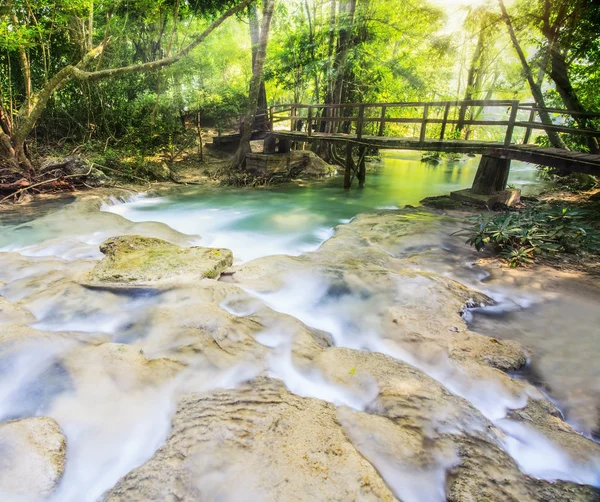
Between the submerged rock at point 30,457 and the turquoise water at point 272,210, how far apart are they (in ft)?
15.3

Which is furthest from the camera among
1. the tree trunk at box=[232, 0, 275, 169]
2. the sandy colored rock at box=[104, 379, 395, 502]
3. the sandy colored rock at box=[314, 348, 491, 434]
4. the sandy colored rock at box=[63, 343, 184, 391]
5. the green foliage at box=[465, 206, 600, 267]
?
the tree trunk at box=[232, 0, 275, 169]

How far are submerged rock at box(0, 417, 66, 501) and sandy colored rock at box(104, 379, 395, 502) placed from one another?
46 cm

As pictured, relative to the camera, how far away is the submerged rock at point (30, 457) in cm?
216

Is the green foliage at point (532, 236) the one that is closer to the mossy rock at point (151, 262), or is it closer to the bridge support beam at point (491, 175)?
the bridge support beam at point (491, 175)

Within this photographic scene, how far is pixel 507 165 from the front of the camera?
363 inches

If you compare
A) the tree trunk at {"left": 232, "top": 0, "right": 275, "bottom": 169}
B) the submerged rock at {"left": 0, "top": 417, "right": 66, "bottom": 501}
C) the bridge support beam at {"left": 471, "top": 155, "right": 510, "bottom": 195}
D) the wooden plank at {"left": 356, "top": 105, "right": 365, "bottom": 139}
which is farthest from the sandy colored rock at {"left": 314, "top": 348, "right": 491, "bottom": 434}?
the tree trunk at {"left": 232, "top": 0, "right": 275, "bottom": 169}

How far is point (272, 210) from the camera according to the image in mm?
10617

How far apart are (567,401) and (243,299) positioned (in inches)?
135

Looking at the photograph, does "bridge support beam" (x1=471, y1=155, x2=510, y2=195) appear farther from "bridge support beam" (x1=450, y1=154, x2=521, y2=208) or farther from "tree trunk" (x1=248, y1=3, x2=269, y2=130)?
"tree trunk" (x1=248, y1=3, x2=269, y2=130)

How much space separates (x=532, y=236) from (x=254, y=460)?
6.08 metres

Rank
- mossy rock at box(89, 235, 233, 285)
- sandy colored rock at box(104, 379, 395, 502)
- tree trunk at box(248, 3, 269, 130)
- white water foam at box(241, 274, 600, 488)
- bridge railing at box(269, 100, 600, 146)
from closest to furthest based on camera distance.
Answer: sandy colored rock at box(104, 379, 395, 502) → white water foam at box(241, 274, 600, 488) → mossy rock at box(89, 235, 233, 285) → bridge railing at box(269, 100, 600, 146) → tree trunk at box(248, 3, 269, 130)

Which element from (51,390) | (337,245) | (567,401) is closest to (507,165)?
(337,245)

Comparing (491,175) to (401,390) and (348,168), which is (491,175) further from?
(401,390)

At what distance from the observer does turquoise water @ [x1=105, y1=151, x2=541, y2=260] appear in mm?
8031
